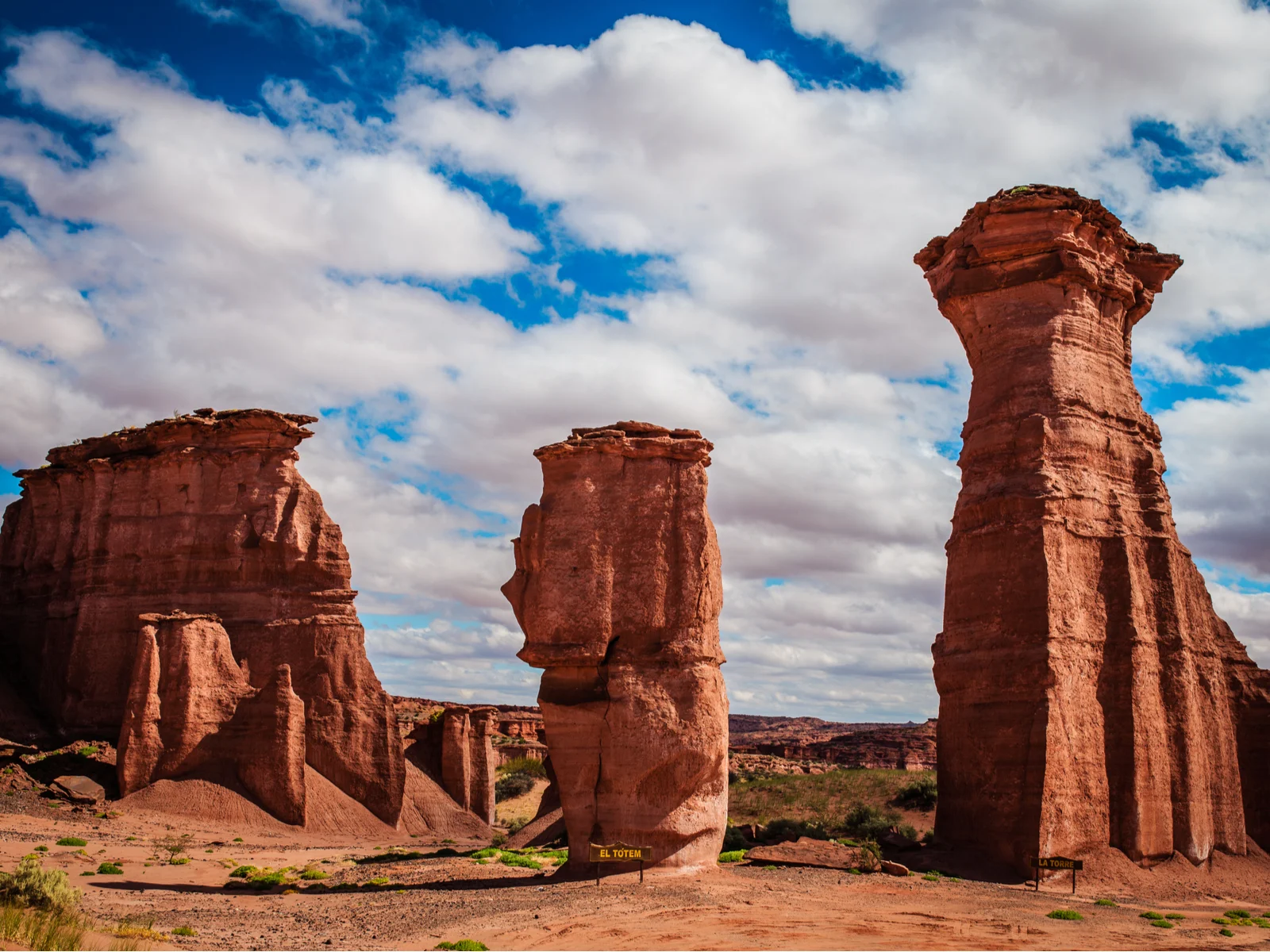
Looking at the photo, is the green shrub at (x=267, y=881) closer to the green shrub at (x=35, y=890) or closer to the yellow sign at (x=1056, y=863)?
the green shrub at (x=35, y=890)

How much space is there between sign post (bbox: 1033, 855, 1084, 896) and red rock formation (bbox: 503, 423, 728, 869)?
6.42 meters

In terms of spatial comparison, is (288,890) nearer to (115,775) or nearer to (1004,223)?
(115,775)

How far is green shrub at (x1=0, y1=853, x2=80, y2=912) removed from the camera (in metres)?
14.1

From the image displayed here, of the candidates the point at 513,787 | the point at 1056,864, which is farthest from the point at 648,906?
the point at 513,787

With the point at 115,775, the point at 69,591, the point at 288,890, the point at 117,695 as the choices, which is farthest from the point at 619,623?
the point at 69,591

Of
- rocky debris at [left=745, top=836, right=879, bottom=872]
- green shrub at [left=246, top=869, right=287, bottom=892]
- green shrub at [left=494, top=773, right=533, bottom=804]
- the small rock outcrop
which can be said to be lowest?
green shrub at [left=494, top=773, right=533, bottom=804]

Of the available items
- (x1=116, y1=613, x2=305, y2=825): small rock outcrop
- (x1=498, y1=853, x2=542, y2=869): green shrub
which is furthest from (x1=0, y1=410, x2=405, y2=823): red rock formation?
(x1=498, y1=853, x2=542, y2=869): green shrub

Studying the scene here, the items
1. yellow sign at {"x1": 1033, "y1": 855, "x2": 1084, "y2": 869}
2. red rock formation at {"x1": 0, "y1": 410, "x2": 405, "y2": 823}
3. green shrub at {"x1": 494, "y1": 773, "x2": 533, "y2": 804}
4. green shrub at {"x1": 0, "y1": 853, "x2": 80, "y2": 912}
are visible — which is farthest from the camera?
green shrub at {"x1": 494, "y1": 773, "x2": 533, "y2": 804}

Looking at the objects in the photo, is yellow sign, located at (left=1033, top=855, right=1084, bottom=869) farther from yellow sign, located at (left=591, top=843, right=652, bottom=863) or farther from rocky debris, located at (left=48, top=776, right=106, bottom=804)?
rocky debris, located at (left=48, top=776, right=106, bottom=804)

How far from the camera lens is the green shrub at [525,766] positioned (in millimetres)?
61875

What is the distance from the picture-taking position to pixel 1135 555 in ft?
85.8

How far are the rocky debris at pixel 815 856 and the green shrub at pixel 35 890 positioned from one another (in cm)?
1263

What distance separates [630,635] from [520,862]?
6.51 meters

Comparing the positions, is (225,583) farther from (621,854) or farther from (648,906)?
(648,906)
